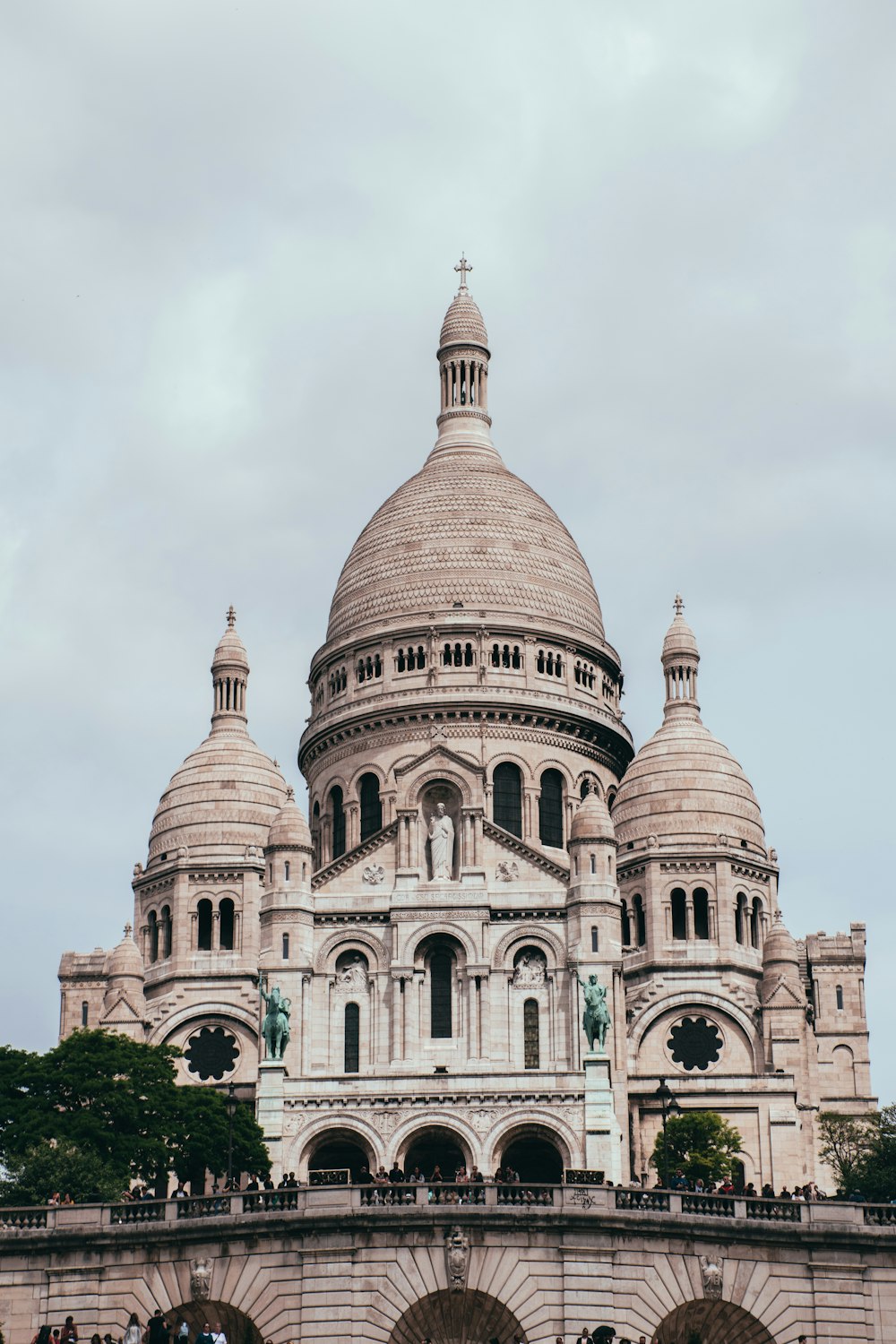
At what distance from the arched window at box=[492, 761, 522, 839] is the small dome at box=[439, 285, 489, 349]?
2209cm

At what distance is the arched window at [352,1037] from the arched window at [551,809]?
1443cm

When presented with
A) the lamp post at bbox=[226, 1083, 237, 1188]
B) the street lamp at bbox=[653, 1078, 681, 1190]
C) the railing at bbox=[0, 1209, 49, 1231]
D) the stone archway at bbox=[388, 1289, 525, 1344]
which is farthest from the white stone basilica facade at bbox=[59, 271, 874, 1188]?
the stone archway at bbox=[388, 1289, 525, 1344]

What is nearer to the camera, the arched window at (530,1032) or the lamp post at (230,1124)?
the lamp post at (230,1124)

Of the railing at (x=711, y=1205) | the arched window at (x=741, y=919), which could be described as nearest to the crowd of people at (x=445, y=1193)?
the railing at (x=711, y=1205)

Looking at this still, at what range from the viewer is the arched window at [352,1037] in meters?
97.5

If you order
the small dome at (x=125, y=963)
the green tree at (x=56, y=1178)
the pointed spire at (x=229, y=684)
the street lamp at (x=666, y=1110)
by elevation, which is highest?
the pointed spire at (x=229, y=684)

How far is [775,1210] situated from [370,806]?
4994cm

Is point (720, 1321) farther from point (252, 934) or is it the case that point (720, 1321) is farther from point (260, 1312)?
point (252, 934)

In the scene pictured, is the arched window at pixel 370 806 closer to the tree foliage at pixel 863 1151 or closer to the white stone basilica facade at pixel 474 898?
the white stone basilica facade at pixel 474 898

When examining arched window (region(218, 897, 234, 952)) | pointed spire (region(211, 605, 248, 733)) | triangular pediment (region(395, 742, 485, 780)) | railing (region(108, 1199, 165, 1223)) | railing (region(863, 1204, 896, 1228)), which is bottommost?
railing (region(863, 1204, 896, 1228))

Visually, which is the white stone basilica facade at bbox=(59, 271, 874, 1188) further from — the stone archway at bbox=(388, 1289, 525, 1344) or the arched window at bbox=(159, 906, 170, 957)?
the stone archway at bbox=(388, 1289, 525, 1344)

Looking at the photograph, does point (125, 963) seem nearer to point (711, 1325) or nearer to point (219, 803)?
point (219, 803)

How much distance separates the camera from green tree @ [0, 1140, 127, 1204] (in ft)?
249

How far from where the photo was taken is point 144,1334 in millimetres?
60344
